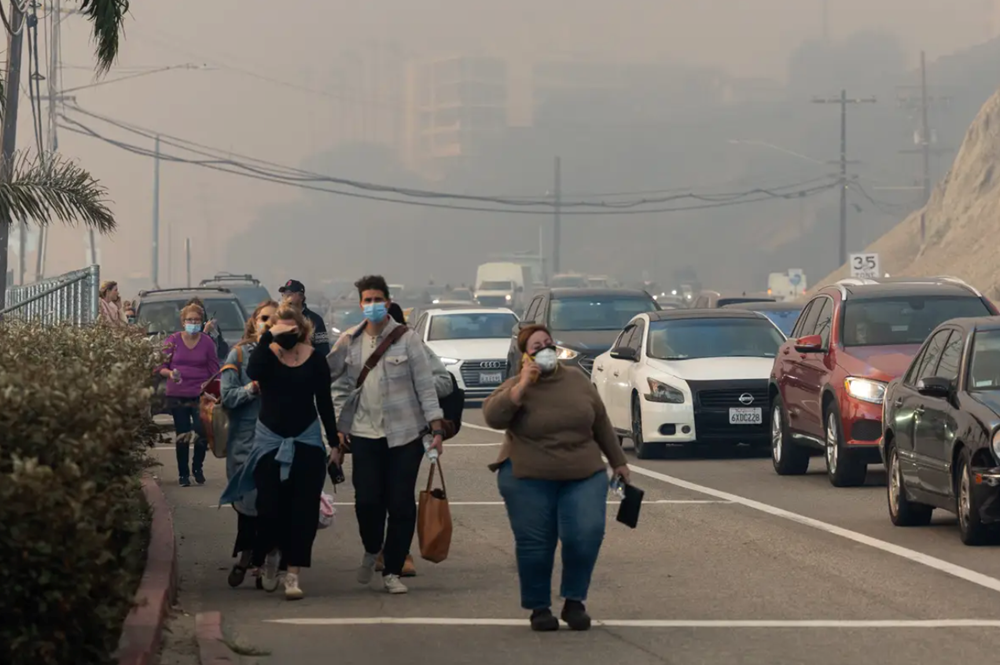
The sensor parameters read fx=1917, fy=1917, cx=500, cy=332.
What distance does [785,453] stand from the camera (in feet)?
62.6

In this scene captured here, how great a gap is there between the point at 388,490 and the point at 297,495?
54 cm

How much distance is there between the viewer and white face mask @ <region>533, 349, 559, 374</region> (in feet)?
31.9

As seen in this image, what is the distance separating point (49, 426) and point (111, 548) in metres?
0.63

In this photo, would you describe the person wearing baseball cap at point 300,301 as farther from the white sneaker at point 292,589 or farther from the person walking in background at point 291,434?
the white sneaker at point 292,589

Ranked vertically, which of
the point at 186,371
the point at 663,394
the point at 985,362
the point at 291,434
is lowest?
the point at 663,394

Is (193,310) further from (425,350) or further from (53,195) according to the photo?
(425,350)

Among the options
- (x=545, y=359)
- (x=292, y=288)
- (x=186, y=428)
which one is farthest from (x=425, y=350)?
(x=186, y=428)

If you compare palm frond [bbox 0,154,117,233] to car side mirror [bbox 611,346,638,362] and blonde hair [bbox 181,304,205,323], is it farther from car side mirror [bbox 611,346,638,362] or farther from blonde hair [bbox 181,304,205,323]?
car side mirror [bbox 611,346,638,362]

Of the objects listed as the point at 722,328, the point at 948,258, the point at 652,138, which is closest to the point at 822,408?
the point at 722,328

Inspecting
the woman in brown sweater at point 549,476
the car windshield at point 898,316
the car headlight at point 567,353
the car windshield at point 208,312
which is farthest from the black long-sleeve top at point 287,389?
the car windshield at point 208,312

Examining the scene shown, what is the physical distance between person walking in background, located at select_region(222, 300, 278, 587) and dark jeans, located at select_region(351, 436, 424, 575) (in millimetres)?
699

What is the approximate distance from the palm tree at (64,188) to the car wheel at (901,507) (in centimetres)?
833

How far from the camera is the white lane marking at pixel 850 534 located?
11.5m

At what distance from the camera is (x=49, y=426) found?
23.1 feet
